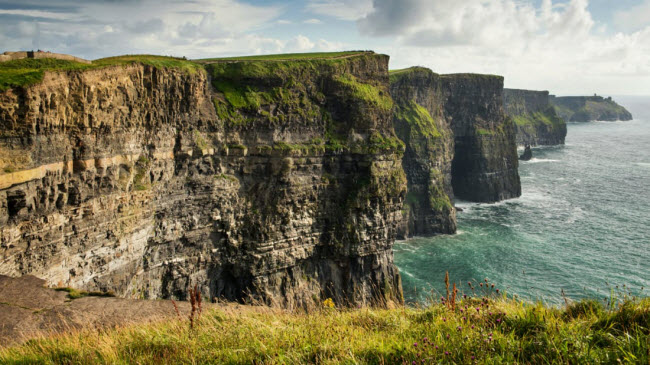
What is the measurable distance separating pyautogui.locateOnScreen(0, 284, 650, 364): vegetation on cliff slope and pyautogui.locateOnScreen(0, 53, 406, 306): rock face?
9439 mm

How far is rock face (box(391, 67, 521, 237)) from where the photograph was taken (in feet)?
252

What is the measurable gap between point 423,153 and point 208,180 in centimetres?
5332

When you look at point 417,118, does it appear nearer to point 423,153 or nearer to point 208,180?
point 423,153

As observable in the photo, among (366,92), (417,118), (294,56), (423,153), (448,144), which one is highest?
(294,56)

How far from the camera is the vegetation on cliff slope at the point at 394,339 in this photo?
6980mm

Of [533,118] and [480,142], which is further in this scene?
[533,118]

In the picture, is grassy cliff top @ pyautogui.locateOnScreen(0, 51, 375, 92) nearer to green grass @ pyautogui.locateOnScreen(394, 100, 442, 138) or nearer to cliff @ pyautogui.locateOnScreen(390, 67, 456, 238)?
cliff @ pyautogui.locateOnScreen(390, 67, 456, 238)

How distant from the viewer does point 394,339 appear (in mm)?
8227

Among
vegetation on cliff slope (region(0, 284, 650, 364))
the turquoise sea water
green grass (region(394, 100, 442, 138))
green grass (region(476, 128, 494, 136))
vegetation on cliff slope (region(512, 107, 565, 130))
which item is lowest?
the turquoise sea water

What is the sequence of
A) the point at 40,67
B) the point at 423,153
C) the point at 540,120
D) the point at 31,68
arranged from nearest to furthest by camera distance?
the point at 31,68
the point at 40,67
the point at 423,153
the point at 540,120

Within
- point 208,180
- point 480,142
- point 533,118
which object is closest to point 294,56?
point 208,180

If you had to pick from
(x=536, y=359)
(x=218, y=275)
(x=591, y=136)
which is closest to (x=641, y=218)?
(x=218, y=275)

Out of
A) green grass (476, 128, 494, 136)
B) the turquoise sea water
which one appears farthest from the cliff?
green grass (476, 128, 494, 136)

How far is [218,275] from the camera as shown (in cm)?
3809
